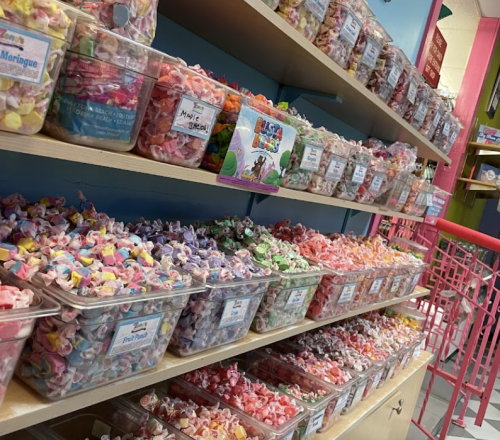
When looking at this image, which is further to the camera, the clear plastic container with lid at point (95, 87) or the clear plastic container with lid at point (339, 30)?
the clear plastic container with lid at point (339, 30)

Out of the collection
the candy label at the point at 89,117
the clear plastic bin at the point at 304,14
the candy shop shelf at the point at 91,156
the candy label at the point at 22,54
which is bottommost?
the candy shop shelf at the point at 91,156

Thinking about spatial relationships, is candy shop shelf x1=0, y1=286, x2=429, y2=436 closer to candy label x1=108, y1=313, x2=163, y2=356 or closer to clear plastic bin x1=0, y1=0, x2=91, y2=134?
candy label x1=108, y1=313, x2=163, y2=356

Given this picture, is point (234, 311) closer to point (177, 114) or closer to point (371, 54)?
point (177, 114)

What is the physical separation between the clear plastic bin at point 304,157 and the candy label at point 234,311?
43 cm

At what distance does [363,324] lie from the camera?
8.71 ft

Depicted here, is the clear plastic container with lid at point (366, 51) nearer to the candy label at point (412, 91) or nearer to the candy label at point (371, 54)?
the candy label at point (371, 54)

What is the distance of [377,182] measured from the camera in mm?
2158

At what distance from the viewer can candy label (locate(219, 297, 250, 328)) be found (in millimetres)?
1276

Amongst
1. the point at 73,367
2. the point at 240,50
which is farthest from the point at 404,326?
the point at 73,367

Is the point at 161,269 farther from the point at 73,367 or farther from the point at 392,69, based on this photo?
A: the point at 392,69

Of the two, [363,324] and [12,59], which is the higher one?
[12,59]

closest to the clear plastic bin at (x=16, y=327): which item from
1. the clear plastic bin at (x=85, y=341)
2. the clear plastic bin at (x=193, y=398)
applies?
the clear plastic bin at (x=85, y=341)

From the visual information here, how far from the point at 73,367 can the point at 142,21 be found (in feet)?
2.10

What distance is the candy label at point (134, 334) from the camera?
3.09 feet
